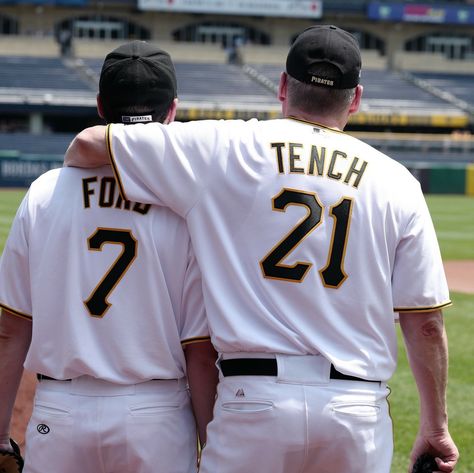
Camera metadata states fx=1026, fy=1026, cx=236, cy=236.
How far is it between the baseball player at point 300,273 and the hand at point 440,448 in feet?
0.05

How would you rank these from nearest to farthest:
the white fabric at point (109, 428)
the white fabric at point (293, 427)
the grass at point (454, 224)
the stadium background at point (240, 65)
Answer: the white fabric at point (293, 427) < the white fabric at point (109, 428) < the grass at point (454, 224) < the stadium background at point (240, 65)

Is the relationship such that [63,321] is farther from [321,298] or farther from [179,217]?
[321,298]

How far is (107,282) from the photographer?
2.79m

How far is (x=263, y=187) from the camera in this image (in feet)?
8.91

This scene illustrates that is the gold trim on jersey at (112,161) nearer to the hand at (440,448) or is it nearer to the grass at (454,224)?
the hand at (440,448)

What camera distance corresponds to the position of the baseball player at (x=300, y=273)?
8.70 ft

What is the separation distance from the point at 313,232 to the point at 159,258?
43cm

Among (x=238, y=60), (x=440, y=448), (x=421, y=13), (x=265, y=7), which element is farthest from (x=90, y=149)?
(x=421, y=13)

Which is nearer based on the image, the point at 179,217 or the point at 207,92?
the point at 179,217

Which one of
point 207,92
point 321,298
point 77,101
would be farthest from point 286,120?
point 207,92

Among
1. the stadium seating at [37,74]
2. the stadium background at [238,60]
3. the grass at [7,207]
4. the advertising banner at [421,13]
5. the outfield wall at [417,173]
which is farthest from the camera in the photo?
→ the advertising banner at [421,13]

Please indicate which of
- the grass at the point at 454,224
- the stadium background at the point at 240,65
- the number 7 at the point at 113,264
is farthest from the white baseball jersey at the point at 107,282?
the stadium background at the point at 240,65

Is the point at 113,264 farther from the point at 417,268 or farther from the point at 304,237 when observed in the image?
the point at 417,268

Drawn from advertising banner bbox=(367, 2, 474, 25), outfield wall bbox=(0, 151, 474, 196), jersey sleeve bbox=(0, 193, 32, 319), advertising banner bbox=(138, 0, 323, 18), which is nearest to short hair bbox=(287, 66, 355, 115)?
jersey sleeve bbox=(0, 193, 32, 319)
